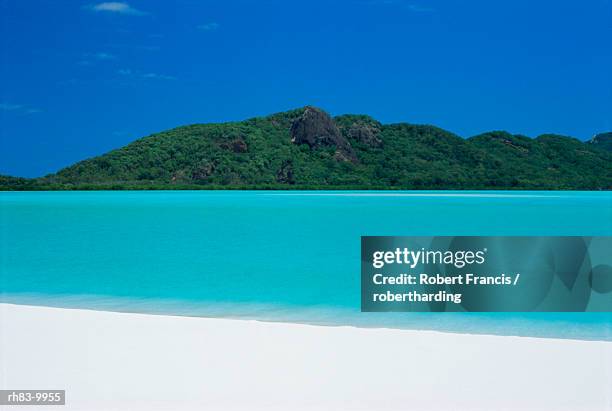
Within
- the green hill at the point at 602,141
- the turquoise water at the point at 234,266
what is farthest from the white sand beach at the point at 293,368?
the green hill at the point at 602,141

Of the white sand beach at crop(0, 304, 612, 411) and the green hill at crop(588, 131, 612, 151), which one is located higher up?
the green hill at crop(588, 131, 612, 151)

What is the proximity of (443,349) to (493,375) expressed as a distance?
795mm

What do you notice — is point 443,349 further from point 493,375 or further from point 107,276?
point 107,276

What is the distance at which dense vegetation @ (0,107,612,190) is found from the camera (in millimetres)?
99000

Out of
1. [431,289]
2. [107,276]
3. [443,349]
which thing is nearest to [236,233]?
[107,276]

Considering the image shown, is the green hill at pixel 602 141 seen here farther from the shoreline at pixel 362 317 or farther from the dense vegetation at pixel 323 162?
the shoreline at pixel 362 317

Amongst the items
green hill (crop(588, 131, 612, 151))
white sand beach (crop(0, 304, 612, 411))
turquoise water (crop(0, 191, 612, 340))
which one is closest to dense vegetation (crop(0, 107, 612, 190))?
green hill (crop(588, 131, 612, 151))

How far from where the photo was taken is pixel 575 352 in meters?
5.79

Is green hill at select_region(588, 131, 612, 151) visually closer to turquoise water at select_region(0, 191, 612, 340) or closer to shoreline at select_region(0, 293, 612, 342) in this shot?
turquoise water at select_region(0, 191, 612, 340)

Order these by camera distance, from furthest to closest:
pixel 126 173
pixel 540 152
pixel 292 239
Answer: pixel 540 152, pixel 126 173, pixel 292 239

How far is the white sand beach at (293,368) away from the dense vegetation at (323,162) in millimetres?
91974

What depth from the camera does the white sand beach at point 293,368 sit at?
4336 mm

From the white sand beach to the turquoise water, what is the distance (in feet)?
7.51

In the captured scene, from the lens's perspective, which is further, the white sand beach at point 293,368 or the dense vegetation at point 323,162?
the dense vegetation at point 323,162
